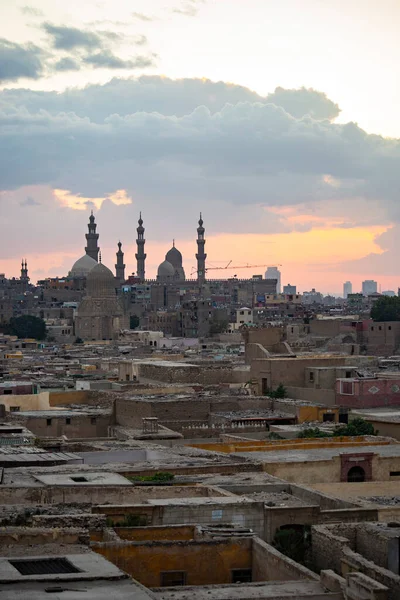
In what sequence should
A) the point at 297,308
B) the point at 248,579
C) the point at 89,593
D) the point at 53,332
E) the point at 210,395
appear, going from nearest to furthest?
the point at 89,593
the point at 248,579
the point at 210,395
the point at 53,332
the point at 297,308

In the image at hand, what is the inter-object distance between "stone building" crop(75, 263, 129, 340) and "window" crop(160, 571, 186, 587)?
7414 cm

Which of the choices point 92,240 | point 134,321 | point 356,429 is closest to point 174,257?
point 92,240

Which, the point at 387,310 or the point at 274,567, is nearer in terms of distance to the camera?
the point at 274,567

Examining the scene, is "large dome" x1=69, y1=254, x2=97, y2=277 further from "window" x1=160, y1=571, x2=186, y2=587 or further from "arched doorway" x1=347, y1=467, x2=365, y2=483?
"window" x1=160, y1=571, x2=186, y2=587

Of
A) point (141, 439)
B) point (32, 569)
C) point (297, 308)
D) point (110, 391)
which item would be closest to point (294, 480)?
point (141, 439)

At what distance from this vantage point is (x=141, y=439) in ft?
74.5

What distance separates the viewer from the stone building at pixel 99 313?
89.0 metres

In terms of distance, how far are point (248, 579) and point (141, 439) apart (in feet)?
33.3

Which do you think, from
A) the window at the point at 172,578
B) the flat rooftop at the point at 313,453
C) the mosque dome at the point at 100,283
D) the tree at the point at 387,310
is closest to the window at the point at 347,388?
the flat rooftop at the point at 313,453

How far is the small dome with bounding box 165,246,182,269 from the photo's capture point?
144113 mm

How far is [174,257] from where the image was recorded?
475 feet

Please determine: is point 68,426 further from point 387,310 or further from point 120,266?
point 120,266

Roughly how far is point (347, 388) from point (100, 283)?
6481 centimetres

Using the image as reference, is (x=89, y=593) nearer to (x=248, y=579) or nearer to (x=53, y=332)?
(x=248, y=579)
